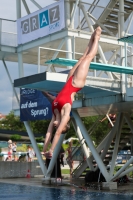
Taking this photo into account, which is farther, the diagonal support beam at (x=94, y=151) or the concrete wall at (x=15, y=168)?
the concrete wall at (x=15, y=168)

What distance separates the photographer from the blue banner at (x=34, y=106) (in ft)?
87.0

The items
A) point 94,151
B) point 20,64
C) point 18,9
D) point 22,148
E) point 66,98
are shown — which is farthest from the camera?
point 22,148

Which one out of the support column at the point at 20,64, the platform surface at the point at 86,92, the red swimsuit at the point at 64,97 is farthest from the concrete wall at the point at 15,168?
the red swimsuit at the point at 64,97

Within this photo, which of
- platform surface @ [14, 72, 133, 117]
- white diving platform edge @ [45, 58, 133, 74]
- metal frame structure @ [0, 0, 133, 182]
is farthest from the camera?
metal frame structure @ [0, 0, 133, 182]

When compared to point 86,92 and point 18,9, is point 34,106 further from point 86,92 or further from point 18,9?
point 18,9

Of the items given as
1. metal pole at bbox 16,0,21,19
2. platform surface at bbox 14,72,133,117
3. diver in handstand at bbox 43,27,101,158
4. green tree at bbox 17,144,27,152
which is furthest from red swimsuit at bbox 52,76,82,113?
green tree at bbox 17,144,27,152

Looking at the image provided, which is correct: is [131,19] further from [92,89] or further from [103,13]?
[92,89]

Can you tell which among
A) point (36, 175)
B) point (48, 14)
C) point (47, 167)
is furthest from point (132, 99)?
point (36, 175)

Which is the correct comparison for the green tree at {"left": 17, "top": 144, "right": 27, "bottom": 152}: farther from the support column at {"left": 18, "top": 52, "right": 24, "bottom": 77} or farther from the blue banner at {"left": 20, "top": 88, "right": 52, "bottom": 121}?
the blue banner at {"left": 20, "top": 88, "right": 52, "bottom": 121}

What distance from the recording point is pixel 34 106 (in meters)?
27.5

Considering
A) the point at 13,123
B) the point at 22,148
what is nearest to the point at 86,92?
the point at 22,148

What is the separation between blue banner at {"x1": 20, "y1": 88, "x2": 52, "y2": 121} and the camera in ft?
87.0

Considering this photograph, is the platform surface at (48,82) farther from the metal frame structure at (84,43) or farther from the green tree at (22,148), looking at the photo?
the green tree at (22,148)

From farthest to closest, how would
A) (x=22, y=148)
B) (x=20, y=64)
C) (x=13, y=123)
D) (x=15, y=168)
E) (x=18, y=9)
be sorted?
(x=13, y=123) < (x=22, y=148) < (x=15, y=168) < (x=18, y=9) < (x=20, y=64)
